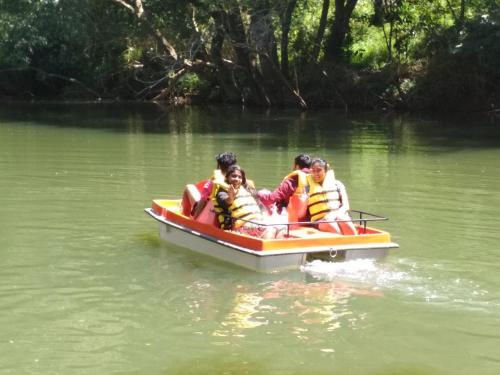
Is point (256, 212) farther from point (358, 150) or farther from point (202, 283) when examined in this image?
point (358, 150)

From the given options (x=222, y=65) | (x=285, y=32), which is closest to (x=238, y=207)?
(x=285, y=32)

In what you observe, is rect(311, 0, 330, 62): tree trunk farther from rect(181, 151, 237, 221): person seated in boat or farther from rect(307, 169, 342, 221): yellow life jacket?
rect(307, 169, 342, 221): yellow life jacket

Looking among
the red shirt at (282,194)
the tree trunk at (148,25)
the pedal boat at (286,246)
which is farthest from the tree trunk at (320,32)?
the pedal boat at (286,246)

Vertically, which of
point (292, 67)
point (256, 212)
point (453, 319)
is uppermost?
point (292, 67)

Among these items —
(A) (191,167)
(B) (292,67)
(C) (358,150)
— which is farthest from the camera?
(B) (292,67)

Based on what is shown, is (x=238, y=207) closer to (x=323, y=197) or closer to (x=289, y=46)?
(x=323, y=197)

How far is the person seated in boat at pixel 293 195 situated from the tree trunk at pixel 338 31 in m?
24.6

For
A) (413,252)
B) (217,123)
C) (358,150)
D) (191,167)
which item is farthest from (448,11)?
(413,252)

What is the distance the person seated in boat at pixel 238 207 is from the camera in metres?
9.50

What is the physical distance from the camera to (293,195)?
10.1 m

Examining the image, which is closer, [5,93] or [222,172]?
[222,172]

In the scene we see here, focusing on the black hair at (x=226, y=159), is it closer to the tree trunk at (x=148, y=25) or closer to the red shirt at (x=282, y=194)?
the red shirt at (x=282, y=194)

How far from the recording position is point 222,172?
9.93m

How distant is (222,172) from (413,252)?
2290 millimetres
